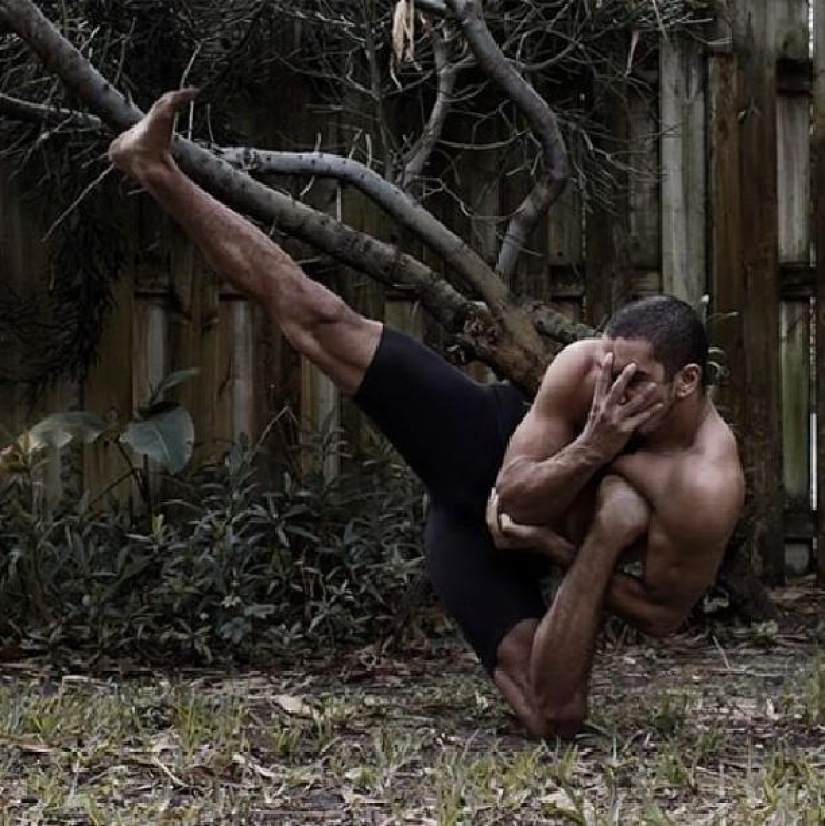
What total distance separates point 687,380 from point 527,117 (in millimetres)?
1850

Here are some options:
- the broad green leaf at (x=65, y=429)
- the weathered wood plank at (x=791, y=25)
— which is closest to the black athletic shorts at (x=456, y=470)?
the broad green leaf at (x=65, y=429)

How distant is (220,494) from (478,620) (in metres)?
1.75

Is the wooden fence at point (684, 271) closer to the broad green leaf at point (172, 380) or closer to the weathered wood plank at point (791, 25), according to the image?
the weathered wood plank at point (791, 25)

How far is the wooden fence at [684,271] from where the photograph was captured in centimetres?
574

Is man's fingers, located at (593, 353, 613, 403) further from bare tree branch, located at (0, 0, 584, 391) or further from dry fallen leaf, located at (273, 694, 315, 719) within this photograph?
bare tree branch, located at (0, 0, 584, 391)

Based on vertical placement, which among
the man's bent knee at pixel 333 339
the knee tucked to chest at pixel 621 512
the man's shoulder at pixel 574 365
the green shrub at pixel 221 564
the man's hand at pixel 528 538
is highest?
the man's bent knee at pixel 333 339

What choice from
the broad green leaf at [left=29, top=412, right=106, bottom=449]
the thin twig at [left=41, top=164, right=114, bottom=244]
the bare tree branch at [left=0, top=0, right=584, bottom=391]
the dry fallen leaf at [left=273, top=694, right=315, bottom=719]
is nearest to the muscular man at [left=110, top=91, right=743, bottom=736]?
the dry fallen leaf at [left=273, top=694, right=315, bottom=719]

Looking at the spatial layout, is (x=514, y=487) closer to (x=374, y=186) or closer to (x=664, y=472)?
(x=664, y=472)

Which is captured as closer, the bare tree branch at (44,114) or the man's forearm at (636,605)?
the man's forearm at (636,605)

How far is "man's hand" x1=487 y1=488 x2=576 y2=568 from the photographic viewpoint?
11.8 feet

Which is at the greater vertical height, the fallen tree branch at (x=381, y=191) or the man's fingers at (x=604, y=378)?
the fallen tree branch at (x=381, y=191)

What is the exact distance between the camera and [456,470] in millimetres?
3838

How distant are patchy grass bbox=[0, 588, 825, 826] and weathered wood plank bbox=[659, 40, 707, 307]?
63.2 inches

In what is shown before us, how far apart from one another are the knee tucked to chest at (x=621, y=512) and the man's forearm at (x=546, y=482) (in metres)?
0.06
